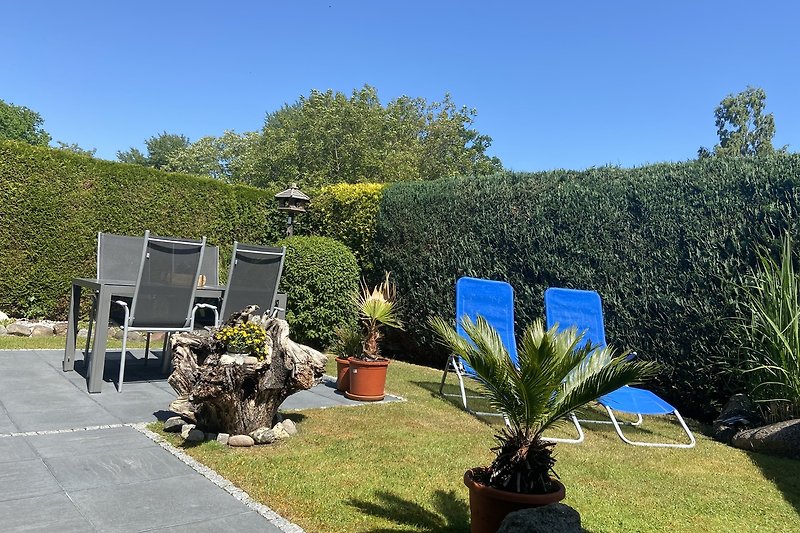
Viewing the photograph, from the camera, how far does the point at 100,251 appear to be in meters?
6.15

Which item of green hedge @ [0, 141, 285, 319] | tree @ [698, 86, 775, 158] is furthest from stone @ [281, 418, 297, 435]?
tree @ [698, 86, 775, 158]

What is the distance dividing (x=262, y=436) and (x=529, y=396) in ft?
6.92

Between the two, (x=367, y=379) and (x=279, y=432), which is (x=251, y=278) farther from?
(x=279, y=432)

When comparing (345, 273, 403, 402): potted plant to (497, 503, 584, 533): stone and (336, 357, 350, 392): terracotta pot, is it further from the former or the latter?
(497, 503, 584, 533): stone

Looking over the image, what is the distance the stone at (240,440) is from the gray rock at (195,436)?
0.20 meters

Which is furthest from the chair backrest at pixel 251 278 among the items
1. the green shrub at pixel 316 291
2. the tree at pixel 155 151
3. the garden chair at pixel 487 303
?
the tree at pixel 155 151

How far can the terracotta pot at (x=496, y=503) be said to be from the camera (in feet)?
6.84

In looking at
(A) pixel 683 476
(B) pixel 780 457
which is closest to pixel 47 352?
(A) pixel 683 476

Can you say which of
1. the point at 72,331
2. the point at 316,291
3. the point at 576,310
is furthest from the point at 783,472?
the point at 72,331

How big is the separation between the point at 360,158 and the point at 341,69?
10.8 ft

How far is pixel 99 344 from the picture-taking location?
4727 millimetres

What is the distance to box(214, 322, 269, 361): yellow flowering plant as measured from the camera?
12.1ft

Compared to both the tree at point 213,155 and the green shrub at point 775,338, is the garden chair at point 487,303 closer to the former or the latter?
the green shrub at point 775,338

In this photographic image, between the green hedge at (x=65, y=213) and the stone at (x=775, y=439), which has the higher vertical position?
the green hedge at (x=65, y=213)
